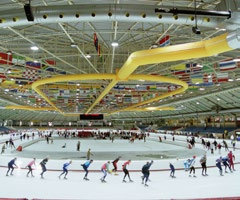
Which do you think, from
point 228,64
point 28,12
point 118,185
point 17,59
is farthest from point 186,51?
point 17,59

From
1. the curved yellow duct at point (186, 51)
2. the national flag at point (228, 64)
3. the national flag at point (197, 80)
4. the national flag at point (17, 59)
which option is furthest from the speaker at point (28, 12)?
the national flag at point (197, 80)

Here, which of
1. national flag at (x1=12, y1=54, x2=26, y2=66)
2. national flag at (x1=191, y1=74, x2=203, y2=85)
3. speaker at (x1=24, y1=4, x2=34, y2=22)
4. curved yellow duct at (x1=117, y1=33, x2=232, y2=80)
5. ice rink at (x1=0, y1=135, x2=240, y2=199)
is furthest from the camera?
national flag at (x1=191, y1=74, x2=203, y2=85)

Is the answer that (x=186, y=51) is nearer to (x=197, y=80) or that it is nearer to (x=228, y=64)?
(x=228, y=64)

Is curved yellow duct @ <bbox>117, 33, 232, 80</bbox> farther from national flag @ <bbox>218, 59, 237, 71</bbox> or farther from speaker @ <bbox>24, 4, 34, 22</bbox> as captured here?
national flag @ <bbox>218, 59, 237, 71</bbox>

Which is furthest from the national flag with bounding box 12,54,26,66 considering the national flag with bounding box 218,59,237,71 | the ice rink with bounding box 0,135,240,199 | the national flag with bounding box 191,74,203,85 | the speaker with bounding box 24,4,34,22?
the national flag with bounding box 218,59,237,71

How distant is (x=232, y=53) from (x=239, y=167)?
866 cm

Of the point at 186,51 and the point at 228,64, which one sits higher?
the point at 228,64

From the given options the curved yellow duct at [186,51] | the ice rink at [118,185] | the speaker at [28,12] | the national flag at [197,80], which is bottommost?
the ice rink at [118,185]

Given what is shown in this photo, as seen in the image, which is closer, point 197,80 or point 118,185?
point 118,185

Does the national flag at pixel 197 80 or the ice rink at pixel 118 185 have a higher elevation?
the national flag at pixel 197 80

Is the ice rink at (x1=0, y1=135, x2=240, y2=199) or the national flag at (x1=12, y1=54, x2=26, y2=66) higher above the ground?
the national flag at (x1=12, y1=54, x2=26, y2=66)

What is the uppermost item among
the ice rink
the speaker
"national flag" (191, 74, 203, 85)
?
Answer: "national flag" (191, 74, 203, 85)

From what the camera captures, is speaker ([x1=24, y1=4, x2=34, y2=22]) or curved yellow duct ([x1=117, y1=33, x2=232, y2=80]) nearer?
speaker ([x1=24, y1=4, x2=34, y2=22])

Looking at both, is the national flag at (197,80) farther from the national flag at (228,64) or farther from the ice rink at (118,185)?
the ice rink at (118,185)
